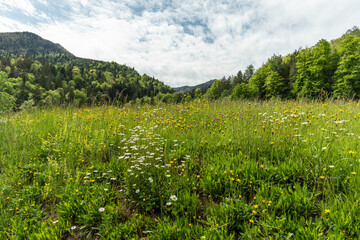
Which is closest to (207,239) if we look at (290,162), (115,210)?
(115,210)

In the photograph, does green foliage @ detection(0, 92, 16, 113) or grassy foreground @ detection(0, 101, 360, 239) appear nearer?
grassy foreground @ detection(0, 101, 360, 239)

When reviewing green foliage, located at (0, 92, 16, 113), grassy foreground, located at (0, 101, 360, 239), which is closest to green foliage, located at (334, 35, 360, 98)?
grassy foreground, located at (0, 101, 360, 239)

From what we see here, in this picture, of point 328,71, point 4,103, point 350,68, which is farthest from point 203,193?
point 328,71

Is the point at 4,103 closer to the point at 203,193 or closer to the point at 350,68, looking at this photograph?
the point at 203,193

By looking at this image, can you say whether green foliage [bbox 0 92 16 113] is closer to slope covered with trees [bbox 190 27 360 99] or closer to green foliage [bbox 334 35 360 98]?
slope covered with trees [bbox 190 27 360 99]

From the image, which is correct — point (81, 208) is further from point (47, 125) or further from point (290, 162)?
point (47, 125)

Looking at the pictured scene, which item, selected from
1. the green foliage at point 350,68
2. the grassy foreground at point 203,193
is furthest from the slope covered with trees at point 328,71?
the grassy foreground at point 203,193

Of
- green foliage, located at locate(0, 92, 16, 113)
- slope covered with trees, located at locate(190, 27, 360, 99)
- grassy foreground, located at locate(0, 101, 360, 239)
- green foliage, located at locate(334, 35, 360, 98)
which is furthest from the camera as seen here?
slope covered with trees, located at locate(190, 27, 360, 99)

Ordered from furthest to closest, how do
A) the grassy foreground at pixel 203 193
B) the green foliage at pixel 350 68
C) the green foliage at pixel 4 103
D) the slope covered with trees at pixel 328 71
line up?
the slope covered with trees at pixel 328 71, the green foliage at pixel 350 68, the green foliage at pixel 4 103, the grassy foreground at pixel 203 193

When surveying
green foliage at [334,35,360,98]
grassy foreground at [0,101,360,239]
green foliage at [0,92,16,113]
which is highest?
green foliage at [334,35,360,98]

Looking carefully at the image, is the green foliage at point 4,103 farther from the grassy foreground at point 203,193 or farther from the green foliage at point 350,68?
the green foliage at point 350,68

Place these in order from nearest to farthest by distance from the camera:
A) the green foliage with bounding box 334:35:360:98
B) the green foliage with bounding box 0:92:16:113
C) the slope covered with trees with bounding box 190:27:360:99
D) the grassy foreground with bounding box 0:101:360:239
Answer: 1. the grassy foreground with bounding box 0:101:360:239
2. the green foliage with bounding box 0:92:16:113
3. the green foliage with bounding box 334:35:360:98
4. the slope covered with trees with bounding box 190:27:360:99

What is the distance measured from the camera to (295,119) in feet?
14.0

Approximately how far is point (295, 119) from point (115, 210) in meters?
4.65
